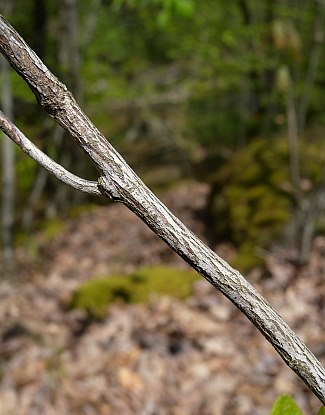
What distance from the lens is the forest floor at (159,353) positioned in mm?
2781

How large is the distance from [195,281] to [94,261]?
219cm

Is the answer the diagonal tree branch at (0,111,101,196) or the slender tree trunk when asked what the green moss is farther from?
the diagonal tree branch at (0,111,101,196)

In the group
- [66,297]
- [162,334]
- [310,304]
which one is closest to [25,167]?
[66,297]

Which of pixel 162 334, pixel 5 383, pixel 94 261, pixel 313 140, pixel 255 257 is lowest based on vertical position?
pixel 5 383

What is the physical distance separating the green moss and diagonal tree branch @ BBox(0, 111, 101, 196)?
3263 mm

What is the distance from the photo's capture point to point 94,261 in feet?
19.3

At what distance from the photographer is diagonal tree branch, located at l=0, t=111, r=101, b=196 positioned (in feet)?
1.94

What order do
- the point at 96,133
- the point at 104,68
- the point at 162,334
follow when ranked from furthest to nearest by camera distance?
1. the point at 104,68
2. the point at 162,334
3. the point at 96,133

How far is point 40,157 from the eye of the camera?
2.05 feet

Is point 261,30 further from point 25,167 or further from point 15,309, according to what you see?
point 15,309

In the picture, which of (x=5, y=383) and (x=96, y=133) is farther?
(x=5, y=383)

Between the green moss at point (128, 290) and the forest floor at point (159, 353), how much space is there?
0.31 ft

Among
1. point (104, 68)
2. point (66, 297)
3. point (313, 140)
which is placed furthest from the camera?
point (104, 68)

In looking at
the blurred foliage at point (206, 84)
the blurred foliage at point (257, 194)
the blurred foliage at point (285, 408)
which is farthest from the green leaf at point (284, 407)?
the blurred foliage at point (257, 194)
